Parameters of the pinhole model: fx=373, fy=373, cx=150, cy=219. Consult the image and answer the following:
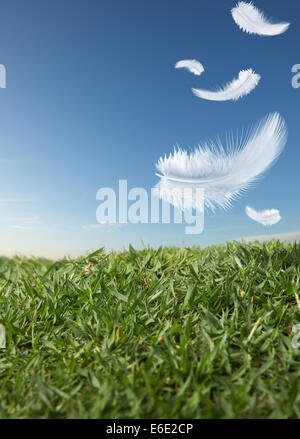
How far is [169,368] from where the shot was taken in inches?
79.7

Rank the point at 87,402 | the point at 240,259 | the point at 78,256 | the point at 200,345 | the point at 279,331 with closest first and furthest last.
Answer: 1. the point at 87,402
2. the point at 200,345
3. the point at 279,331
4. the point at 240,259
5. the point at 78,256

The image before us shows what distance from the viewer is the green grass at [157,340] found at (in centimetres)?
184

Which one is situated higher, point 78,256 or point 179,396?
point 78,256

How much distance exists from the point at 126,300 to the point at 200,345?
73cm

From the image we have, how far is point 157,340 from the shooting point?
7.45 feet

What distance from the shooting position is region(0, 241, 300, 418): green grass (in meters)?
1.84
